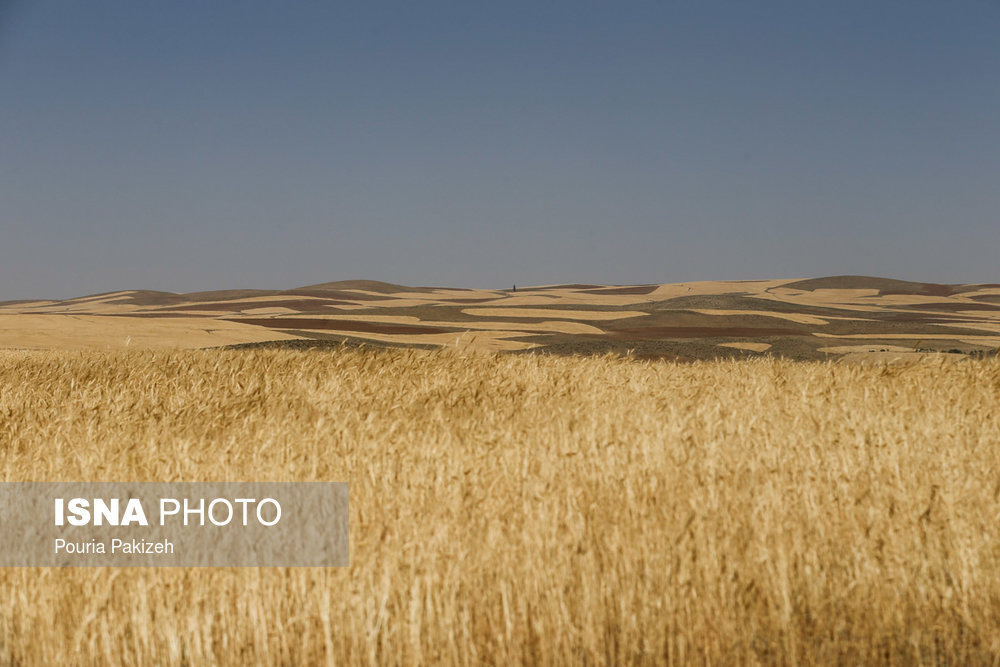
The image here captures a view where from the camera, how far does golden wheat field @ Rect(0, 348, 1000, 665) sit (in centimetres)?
334

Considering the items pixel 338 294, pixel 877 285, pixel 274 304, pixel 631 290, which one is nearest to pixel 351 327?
pixel 274 304

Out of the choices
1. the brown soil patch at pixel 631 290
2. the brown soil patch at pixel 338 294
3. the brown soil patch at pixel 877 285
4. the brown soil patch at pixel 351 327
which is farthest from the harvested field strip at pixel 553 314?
the brown soil patch at pixel 877 285

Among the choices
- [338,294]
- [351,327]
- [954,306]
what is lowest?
[351,327]

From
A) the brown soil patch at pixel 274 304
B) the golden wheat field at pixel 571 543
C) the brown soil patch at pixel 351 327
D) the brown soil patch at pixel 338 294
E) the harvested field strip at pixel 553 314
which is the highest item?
the brown soil patch at pixel 338 294

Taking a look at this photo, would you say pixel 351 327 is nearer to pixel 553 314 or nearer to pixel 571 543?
pixel 553 314

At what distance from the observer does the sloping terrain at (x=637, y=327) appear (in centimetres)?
2183

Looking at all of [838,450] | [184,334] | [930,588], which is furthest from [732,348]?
[930,588]

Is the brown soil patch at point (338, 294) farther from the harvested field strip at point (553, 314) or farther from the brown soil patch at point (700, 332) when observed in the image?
the brown soil patch at point (700, 332)

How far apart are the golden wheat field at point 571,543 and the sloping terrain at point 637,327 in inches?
182

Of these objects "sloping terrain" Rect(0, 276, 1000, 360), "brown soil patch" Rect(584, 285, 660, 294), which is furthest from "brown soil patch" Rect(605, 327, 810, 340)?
"brown soil patch" Rect(584, 285, 660, 294)

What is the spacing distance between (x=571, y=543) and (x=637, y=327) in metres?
30.0

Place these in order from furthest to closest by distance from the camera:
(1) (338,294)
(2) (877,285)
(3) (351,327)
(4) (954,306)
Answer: (1) (338,294) → (2) (877,285) → (4) (954,306) → (3) (351,327)

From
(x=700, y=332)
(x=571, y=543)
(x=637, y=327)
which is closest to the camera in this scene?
(x=571, y=543)

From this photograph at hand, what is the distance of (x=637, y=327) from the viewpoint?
33.5 m
